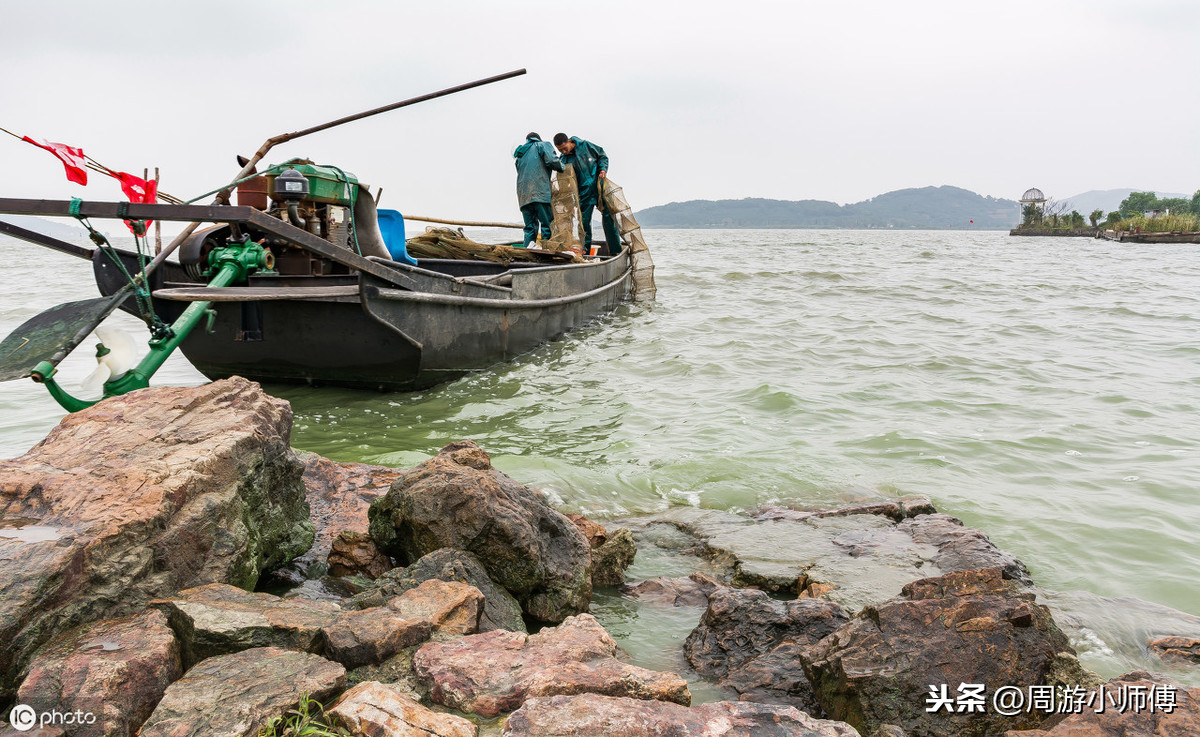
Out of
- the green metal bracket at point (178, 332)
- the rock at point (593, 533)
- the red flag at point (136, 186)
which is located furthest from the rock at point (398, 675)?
A: the red flag at point (136, 186)

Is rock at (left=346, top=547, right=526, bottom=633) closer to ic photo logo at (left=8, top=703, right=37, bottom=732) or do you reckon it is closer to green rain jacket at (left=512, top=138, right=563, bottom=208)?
ic photo logo at (left=8, top=703, right=37, bottom=732)

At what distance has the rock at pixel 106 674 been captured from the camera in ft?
5.92

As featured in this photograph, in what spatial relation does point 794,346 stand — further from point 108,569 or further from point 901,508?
point 108,569

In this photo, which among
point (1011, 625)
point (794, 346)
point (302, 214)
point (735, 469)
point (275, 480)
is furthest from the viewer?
point (794, 346)

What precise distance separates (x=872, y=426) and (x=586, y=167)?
7.67 metres

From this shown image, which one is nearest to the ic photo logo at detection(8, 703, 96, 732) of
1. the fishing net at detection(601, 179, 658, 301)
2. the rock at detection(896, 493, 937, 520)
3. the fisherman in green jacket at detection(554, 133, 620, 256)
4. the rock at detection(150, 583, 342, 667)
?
the rock at detection(150, 583, 342, 667)

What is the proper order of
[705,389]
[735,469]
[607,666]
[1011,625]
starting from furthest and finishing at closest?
[705,389], [735,469], [1011,625], [607,666]

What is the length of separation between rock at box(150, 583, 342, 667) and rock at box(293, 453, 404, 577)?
34.3 inches

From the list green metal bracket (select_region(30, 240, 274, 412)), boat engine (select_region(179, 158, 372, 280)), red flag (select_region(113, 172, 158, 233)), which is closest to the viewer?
green metal bracket (select_region(30, 240, 274, 412))

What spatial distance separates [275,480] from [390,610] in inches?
36.2

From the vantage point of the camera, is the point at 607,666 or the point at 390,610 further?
the point at 390,610

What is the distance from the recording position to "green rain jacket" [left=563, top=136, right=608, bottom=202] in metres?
12.4

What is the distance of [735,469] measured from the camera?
18.0 ft

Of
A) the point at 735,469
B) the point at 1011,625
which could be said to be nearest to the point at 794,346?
the point at 735,469
